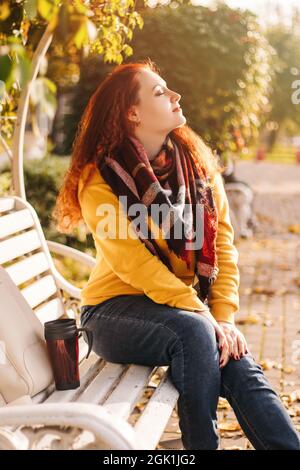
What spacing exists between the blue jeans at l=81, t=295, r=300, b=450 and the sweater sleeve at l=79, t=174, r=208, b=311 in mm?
60

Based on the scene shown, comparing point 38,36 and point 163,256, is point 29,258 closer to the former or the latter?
point 163,256

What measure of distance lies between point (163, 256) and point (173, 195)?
270 mm

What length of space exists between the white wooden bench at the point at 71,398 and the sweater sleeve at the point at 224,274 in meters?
0.38

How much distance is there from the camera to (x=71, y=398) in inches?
128

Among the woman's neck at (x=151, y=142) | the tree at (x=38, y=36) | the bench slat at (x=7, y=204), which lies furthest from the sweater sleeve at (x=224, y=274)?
the bench slat at (x=7, y=204)

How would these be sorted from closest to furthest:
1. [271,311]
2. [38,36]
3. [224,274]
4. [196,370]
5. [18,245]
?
[196,370]
[224,274]
[18,245]
[38,36]
[271,311]

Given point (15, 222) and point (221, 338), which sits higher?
point (15, 222)

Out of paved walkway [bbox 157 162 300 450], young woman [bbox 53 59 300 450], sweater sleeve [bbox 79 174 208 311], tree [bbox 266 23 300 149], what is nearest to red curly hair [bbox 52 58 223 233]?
young woman [bbox 53 59 300 450]

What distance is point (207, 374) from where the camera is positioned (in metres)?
3.12

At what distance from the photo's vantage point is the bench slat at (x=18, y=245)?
3891mm

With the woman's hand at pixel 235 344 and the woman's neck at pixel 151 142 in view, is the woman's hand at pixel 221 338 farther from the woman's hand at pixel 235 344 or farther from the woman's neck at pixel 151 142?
the woman's neck at pixel 151 142

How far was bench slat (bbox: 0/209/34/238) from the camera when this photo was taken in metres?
3.99

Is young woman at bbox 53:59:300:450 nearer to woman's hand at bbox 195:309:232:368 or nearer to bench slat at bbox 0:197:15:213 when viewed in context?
woman's hand at bbox 195:309:232:368

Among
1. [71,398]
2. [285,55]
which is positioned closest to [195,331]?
[71,398]
